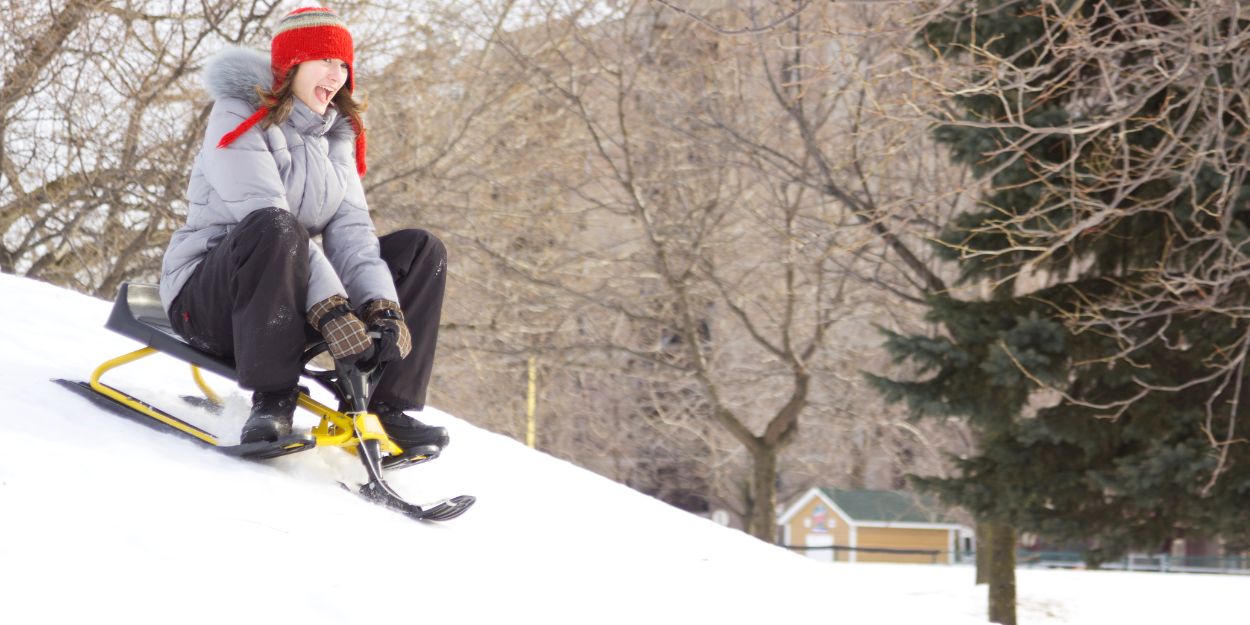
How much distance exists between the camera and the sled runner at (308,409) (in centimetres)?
274

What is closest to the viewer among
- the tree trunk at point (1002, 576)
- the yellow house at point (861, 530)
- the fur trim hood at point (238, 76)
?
the fur trim hood at point (238, 76)

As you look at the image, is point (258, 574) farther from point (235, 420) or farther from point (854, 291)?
point (854, 291)

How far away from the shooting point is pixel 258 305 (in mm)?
2590

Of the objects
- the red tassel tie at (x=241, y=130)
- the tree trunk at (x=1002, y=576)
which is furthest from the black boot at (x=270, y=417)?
the tree trunk at (x=1002, y=576)

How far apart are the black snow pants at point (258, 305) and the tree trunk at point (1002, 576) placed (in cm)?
649

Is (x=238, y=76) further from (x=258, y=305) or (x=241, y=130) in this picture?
(x=258, y=305)

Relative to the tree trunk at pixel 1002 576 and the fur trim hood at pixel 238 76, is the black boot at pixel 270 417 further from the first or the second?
the tree trunk at pixel 1002 576

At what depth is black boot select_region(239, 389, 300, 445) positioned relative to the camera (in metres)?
2.66

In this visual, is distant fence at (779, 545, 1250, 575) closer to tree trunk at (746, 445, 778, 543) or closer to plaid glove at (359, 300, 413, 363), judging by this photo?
tree trunk at (746, 445, 778, 543)

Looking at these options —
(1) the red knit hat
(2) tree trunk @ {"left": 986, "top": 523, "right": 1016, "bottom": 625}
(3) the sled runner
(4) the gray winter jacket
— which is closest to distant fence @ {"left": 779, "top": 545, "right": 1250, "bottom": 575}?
(2) tree trunk @ {"left": 986, "top": 523, "right": 1016, "bottom": 625}

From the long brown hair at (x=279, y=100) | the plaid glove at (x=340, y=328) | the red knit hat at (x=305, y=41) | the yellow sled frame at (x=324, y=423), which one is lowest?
the yellow sled frame at (x=324, y=423)

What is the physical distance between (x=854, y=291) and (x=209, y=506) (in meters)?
10.2

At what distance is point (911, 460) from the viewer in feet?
59.9

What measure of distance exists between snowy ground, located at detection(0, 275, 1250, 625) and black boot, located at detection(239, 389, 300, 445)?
12 cm
